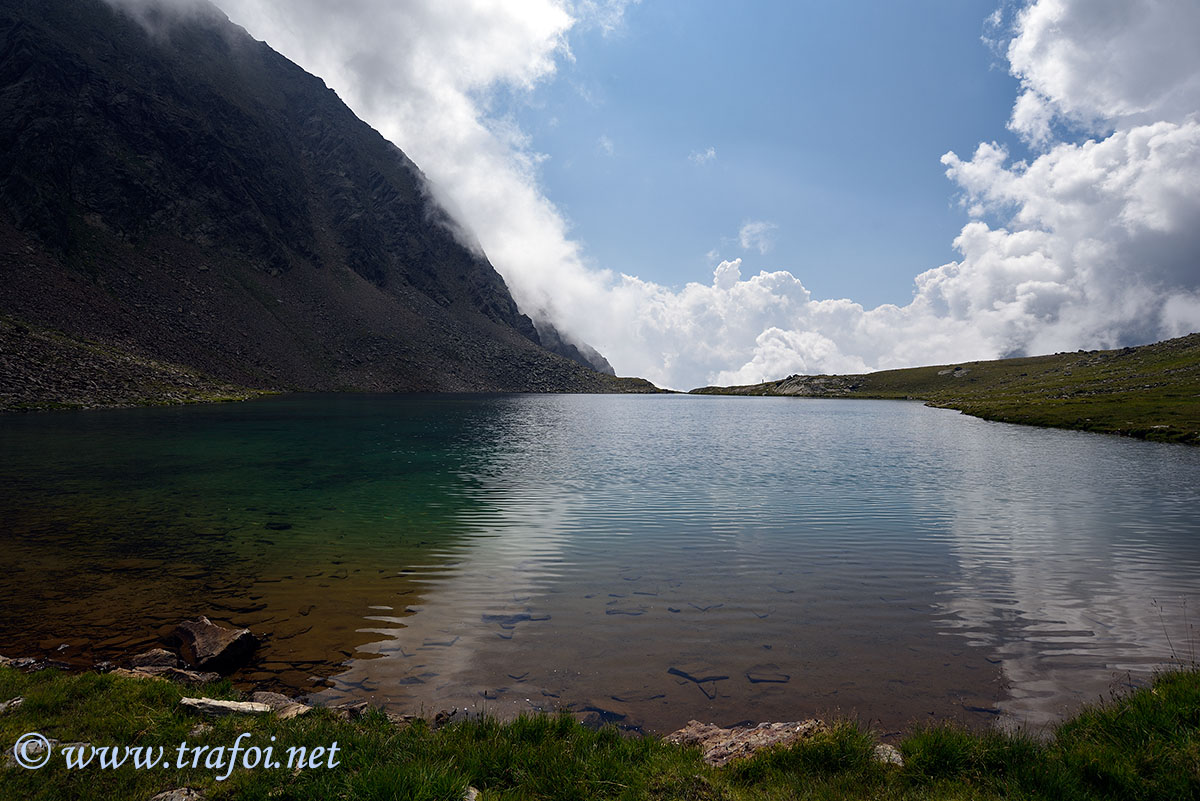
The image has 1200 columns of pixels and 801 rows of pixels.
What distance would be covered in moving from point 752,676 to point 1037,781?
5.28 m

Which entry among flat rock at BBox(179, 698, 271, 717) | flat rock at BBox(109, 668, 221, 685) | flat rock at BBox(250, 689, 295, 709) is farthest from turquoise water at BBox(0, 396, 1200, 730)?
flat rock at BBox(179, 698, 271, 717)

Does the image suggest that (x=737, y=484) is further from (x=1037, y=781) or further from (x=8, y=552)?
(x=8, y=552)

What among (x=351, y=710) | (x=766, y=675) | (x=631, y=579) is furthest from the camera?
(x=631, y=579)

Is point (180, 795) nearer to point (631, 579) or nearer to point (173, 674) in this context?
point (173, 674)

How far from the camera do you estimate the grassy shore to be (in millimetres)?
6980

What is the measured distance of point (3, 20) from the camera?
182250 millimetres

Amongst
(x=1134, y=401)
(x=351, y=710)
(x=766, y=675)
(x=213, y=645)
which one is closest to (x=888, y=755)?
(x=766, y=675)

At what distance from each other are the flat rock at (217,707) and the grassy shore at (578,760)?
145 mm

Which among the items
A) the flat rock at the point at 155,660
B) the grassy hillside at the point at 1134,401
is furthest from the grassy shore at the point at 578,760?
the grassy hillside at the point at 1134,401

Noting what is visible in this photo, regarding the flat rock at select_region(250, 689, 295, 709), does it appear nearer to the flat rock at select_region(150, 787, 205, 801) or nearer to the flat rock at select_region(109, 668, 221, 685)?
the flat rock at select_region(109, 668, 221, 685)

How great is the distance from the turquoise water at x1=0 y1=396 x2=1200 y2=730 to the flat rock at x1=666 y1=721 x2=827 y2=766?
1.00 meters

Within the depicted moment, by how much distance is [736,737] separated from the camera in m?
8.92

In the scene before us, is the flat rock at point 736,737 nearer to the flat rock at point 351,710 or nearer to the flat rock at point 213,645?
the flat rock at point 351,710

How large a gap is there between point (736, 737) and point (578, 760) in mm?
2772
